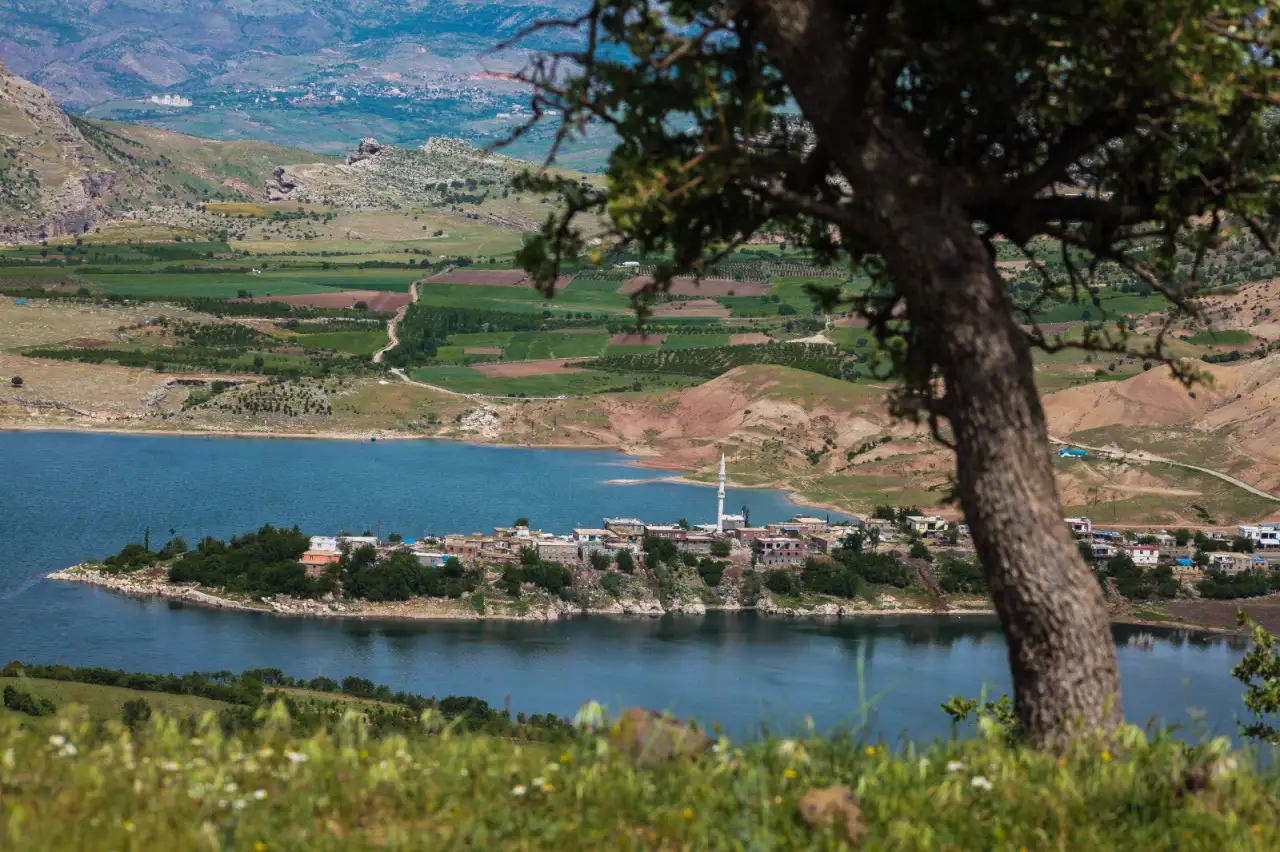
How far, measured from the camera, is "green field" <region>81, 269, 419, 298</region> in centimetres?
12888

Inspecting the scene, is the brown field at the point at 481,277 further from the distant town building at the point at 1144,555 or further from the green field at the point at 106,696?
the green field at the point at 106,696

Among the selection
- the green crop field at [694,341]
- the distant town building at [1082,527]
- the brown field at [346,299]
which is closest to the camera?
A: the distant town building at [1082,527]

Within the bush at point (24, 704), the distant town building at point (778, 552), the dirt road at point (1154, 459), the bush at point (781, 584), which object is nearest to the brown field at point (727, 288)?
the dirt road at point (1154, 459)

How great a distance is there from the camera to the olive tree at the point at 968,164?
5.50 meters

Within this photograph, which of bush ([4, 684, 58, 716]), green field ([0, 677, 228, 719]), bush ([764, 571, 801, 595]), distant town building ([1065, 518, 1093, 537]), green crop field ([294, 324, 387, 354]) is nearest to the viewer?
bush ([4, 684, 58, 716])

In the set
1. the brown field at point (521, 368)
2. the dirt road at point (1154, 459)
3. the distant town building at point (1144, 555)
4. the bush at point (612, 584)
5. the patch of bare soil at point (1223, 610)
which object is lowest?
the bush at point (612, 584)

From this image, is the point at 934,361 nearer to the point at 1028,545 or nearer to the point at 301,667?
the point at 1028,545

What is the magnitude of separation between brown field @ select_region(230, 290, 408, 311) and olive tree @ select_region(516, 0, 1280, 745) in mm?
121263

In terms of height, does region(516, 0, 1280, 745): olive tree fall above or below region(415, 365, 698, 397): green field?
below

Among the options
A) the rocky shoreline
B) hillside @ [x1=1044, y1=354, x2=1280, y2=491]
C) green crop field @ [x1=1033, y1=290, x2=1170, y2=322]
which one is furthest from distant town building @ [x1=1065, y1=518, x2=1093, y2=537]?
green crop field @ [x1=1033, y1=290, x2=1170, y2=322]

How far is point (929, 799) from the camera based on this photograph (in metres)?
4.97

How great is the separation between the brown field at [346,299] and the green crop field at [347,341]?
1271 cm

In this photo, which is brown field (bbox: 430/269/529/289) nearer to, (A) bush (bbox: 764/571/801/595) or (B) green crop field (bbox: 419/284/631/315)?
(B) green crop field (bbox: 419/284/631/315)

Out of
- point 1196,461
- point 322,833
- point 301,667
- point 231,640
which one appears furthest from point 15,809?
point 1196,461
